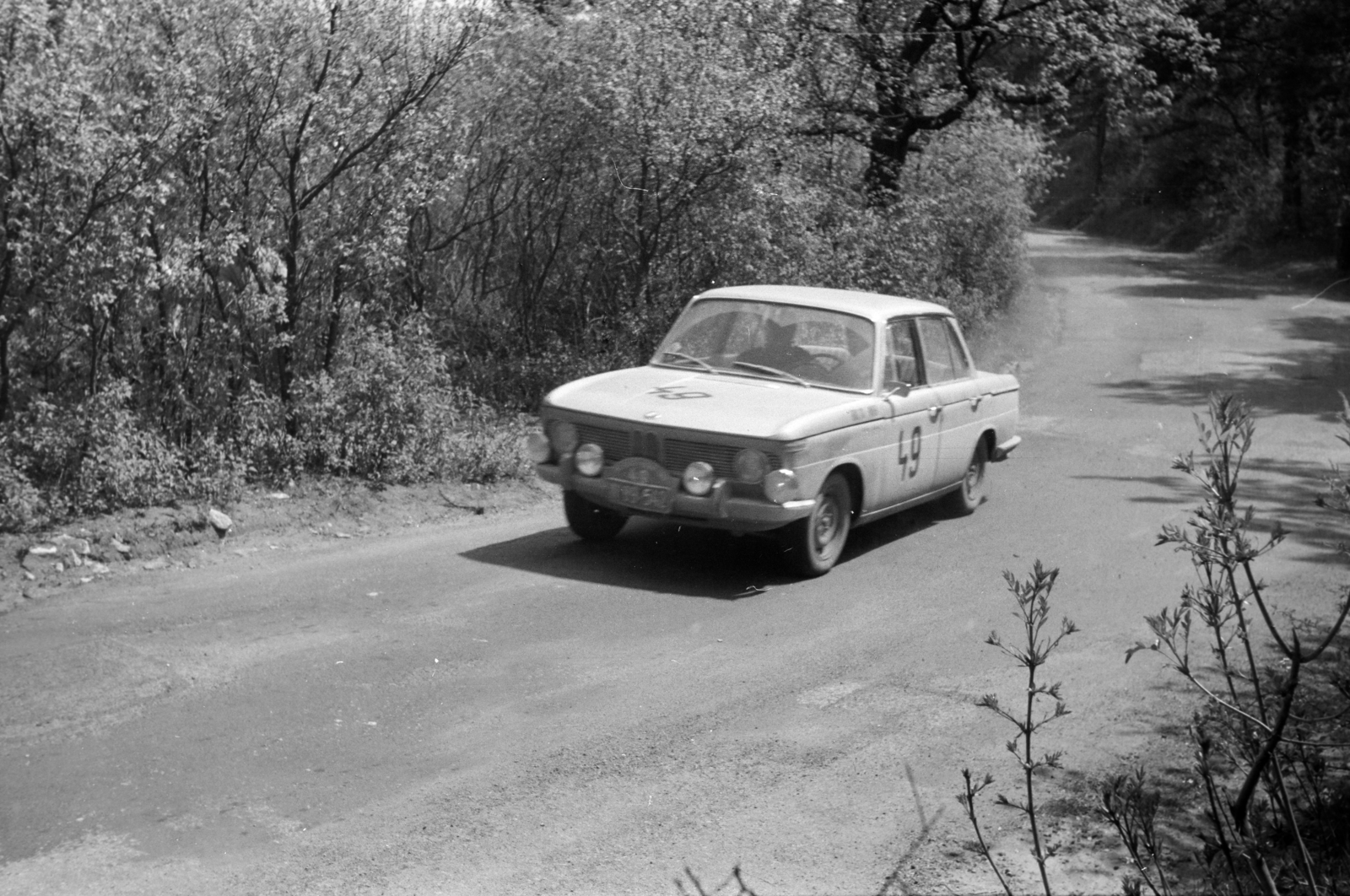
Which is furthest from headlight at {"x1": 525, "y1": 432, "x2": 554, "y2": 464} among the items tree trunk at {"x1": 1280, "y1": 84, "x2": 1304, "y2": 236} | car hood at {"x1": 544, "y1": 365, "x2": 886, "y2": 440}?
tree trunk at {"x1": 1280, "y1": 84, "x2": 1304, "y2": 236}

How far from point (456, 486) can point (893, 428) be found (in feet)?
11.1

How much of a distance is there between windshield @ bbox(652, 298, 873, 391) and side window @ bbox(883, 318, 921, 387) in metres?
0.21

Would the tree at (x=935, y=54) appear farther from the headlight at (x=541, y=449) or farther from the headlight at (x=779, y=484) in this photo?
the headlight at (x=779, y=484)

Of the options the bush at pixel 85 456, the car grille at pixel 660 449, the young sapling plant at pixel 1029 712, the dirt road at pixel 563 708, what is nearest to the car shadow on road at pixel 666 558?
the dirt road at pixel 563 708

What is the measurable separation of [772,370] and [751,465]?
1.38 m

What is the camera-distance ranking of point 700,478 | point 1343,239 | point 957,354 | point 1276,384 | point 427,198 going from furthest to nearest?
point 1343,239 → point 1276,384 → point 427,198 → point 957,354 → point 700,478

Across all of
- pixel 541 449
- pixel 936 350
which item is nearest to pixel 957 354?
pixel 936 350

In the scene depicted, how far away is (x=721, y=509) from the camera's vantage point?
8383 mm

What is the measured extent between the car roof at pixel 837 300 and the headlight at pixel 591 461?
1798 mm

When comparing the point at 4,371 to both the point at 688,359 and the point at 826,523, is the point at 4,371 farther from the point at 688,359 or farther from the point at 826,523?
the point at 826,523

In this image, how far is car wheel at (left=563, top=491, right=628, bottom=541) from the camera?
931 cm

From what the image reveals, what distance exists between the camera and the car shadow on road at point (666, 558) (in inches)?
339

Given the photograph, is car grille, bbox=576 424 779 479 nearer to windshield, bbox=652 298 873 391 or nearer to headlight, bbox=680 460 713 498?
headlight, bbox=680 460 713 498

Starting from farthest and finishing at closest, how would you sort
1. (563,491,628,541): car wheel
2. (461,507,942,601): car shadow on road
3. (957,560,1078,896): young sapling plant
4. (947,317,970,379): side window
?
(947,317,970,379): side window, (563,491,628,541): car wheel, (461,507,942,601): car shadow on road, (957,560,1078,896): young sapling plant
